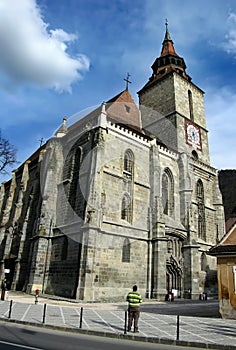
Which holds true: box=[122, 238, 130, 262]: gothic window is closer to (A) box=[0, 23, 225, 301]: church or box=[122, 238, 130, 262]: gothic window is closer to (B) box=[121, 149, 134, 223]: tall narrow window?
(A) box=[0, 23, 225, 301]: church

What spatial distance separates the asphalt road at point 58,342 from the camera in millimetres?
5871

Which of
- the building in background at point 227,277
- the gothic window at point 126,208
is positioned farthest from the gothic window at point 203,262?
the building in background at point 227,277

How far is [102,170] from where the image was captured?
19016mm

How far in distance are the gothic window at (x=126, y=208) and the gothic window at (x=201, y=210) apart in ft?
28.3

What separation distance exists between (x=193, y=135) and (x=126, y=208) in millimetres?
13951

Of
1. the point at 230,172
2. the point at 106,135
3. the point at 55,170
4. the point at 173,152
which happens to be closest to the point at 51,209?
the point at 55,170

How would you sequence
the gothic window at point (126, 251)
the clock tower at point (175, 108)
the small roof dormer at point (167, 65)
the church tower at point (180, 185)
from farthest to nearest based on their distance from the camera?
the small roof dormer at point (167, 65), the clock tower at point (175, 108), the church tower at point (180, 185), the gothic window at point (126, 251)

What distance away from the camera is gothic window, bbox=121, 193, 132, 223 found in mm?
20016

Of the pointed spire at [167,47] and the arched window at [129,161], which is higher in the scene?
the pointed spire at [167,47]

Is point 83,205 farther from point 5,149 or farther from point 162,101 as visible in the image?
point 162,101

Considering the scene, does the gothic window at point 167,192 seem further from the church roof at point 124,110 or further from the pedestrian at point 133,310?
the pedestrian at point 133,310

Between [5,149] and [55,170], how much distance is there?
521cm

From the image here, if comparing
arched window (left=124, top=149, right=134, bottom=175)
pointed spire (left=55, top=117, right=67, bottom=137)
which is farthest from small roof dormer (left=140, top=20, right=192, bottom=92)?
arched window (left=124, top=149, right=134, bottom=175)

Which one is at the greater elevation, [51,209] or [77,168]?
[77,168]
